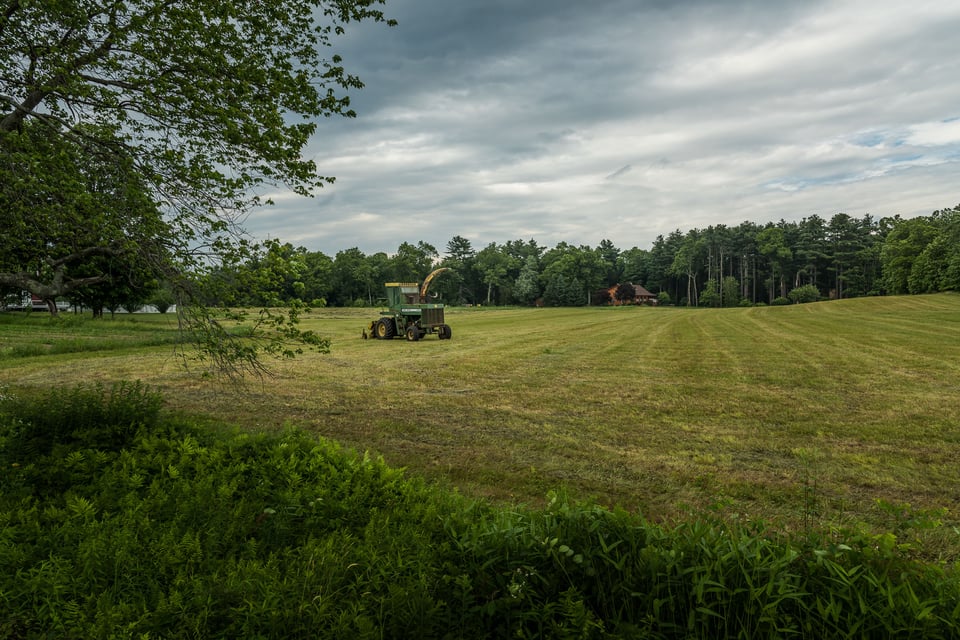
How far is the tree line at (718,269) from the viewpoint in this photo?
72375 millimetres

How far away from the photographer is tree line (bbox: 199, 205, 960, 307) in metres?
72.4

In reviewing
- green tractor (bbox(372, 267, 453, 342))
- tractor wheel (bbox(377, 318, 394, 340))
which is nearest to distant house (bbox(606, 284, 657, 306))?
green tractor (bbox(372, 267, 453, 342))

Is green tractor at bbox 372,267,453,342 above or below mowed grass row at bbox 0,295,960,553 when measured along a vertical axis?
above

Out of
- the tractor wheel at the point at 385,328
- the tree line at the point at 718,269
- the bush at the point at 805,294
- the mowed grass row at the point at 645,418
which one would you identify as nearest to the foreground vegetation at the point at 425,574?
the mowed grass row at the point at 645,418

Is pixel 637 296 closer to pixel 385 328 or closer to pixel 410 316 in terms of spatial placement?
pixel 410 316

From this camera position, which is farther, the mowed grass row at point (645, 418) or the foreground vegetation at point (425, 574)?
the mowed grass row at point (645, 418)

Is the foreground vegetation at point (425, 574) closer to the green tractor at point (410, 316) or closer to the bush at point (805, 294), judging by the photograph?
the green tractor at point (410, 316)

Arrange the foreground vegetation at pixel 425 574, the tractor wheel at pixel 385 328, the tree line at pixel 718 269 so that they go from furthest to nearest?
the tree line at pixel 718 269 < the tractor wheel at pixel 385 328 < the foreground vegetation at pixel 425 574

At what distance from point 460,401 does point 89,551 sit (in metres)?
6.66

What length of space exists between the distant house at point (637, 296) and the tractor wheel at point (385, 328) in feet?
257

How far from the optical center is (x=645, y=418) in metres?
7.81

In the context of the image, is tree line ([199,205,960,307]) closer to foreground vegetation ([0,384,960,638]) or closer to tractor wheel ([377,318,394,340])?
tractor wheel ([377,318,394,340])

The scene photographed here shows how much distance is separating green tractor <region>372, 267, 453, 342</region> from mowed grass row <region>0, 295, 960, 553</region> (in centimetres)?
577

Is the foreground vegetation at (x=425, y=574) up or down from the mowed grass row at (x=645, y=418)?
up
